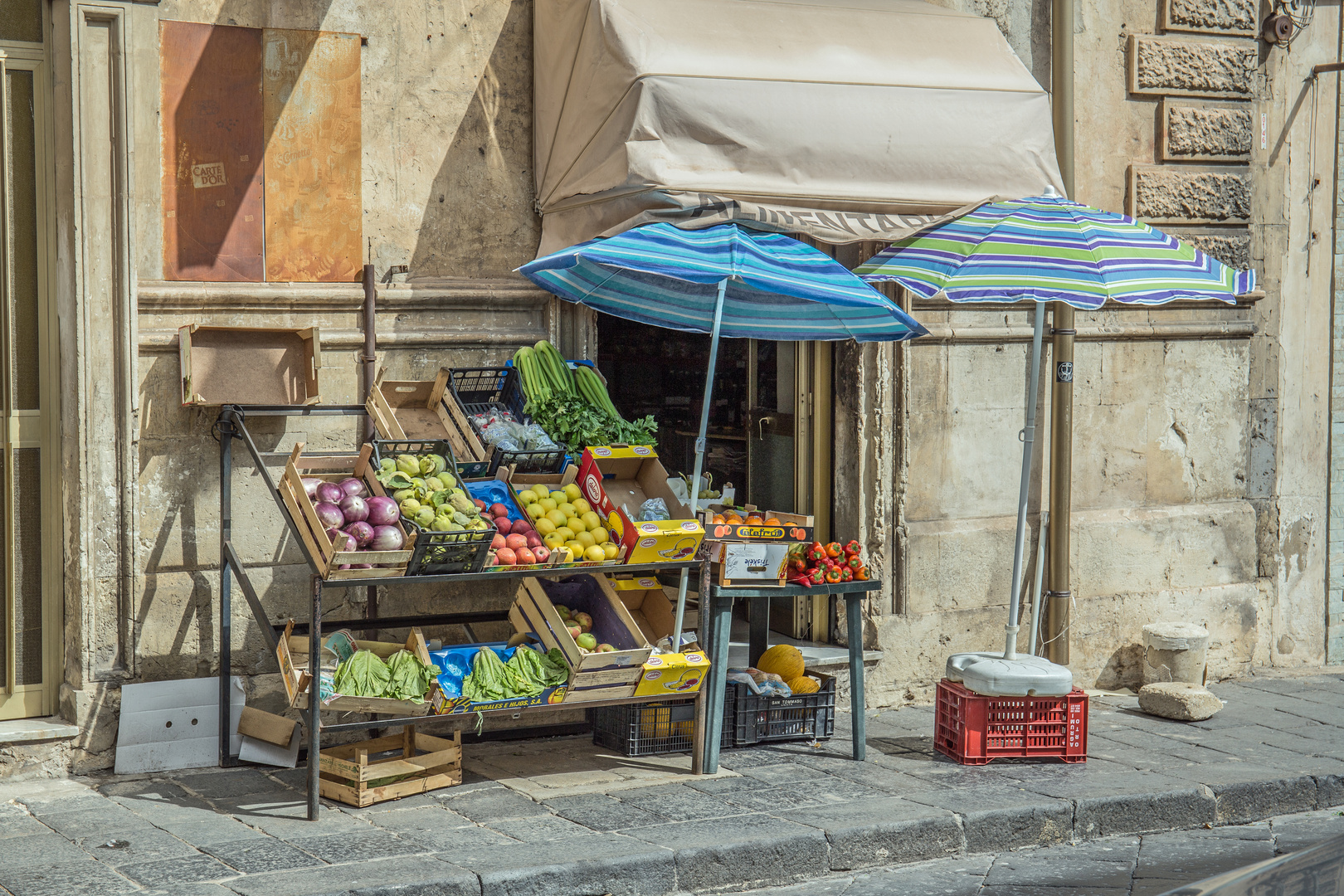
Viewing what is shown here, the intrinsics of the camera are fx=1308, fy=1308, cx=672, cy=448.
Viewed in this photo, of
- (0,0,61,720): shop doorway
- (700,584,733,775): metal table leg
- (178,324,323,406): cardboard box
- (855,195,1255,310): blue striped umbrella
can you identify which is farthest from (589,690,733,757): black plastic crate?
(0,0,61,720): shop doorway

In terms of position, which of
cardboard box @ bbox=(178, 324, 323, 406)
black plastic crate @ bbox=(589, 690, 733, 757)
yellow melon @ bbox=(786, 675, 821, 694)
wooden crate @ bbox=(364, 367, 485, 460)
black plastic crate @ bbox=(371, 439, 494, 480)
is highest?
cardboard box @ bbox=(178, 324, 323, 406)

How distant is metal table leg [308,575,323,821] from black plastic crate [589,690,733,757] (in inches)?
59.7

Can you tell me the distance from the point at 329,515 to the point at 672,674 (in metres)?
1.66

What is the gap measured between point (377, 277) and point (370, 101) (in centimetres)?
87

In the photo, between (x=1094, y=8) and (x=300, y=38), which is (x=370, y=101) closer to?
(x=300, y=38)

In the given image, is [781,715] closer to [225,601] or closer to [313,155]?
[225,601]

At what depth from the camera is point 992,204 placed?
22.0ft

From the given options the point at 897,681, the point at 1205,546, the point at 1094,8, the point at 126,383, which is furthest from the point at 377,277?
the point at 1205,546

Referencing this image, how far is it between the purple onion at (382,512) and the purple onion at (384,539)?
0.03 meters

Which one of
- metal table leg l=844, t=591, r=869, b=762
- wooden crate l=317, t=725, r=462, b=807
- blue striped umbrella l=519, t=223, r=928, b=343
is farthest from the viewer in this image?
metal table leg l=844, t=591, r=869, b=762

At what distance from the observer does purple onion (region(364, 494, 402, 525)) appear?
5320 mm

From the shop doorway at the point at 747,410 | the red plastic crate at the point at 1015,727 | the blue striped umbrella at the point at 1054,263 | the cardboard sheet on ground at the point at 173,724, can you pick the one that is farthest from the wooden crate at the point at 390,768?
the blue striped umbrella at the point at 1054,263

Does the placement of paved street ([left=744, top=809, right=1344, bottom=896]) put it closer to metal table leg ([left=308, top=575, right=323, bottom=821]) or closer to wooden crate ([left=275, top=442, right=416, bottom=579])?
metal table leg ([left=308, top=575, right=323, bottom=821])

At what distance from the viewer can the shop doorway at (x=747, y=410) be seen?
769 cm
